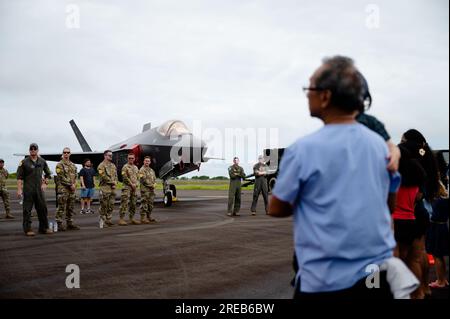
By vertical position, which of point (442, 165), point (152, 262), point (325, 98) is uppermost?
point (325, 98)

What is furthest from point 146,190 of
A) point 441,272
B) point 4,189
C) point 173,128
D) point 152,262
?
point 441,272

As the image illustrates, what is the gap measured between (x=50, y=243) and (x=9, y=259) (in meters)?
1.60

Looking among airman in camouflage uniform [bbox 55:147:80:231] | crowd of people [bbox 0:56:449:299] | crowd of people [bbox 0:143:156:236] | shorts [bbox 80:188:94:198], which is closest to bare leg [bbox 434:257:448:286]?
crowd of people [bbox 0:56:449:299]

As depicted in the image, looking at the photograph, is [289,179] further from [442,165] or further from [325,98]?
[442,165]

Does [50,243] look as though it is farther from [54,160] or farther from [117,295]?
[54,160]

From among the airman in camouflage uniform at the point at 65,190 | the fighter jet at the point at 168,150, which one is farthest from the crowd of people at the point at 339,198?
the fighter jet at the point at 168,150

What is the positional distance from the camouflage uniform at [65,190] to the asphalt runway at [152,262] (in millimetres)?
707

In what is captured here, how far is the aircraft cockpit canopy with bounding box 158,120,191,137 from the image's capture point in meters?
17.0

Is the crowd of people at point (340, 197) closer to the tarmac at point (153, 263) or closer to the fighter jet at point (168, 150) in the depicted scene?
the tarmac at point (153, 263)

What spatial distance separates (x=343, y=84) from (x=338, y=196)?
0.53 metres

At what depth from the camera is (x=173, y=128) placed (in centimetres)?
1712

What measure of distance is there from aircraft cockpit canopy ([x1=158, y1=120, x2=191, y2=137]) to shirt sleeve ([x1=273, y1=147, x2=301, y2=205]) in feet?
50.2

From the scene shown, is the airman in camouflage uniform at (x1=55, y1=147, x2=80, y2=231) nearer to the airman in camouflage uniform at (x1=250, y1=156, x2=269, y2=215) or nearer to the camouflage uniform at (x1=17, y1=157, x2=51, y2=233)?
the camouflage uniform at (x1=17, y1=157, x2=51, y2=233)

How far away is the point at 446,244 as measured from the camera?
4.38 metres
